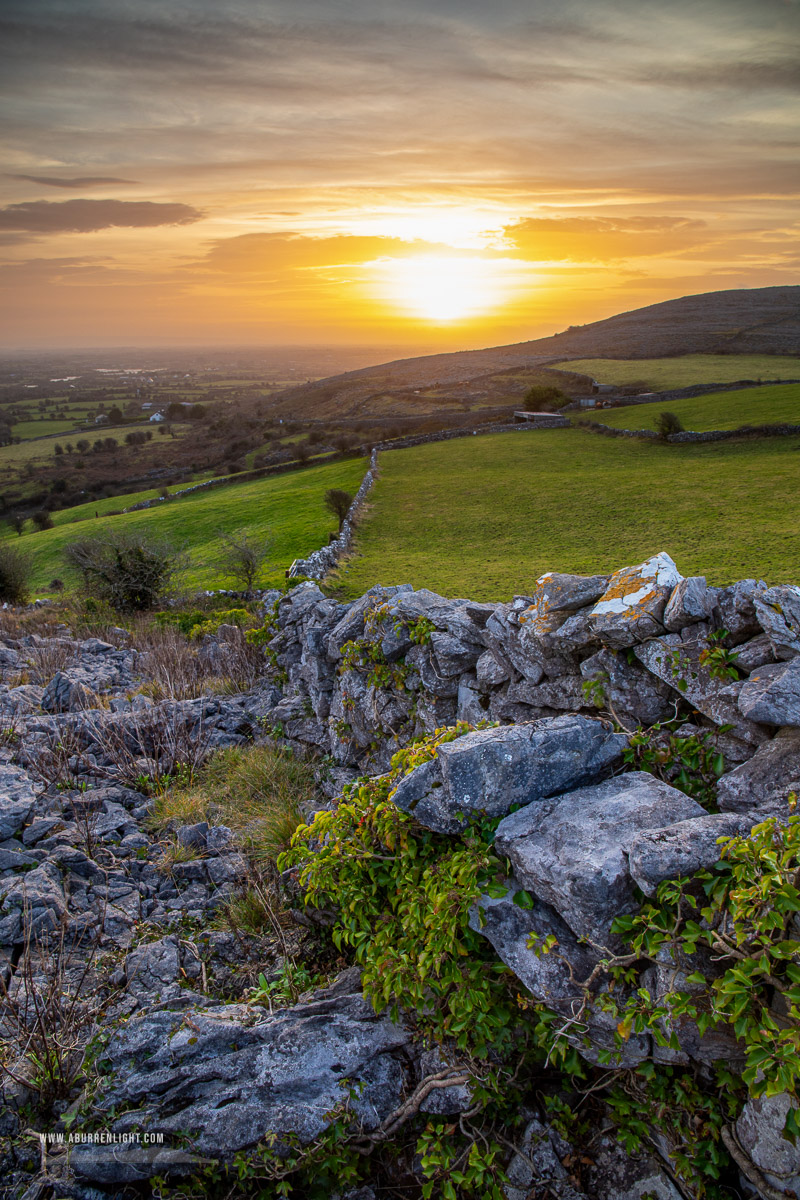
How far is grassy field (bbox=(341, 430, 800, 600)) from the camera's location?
47.5ft

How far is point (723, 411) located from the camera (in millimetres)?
38406

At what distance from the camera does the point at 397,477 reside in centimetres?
3531

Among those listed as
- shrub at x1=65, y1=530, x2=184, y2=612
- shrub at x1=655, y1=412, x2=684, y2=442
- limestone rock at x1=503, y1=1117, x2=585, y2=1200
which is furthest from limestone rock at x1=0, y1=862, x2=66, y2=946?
shrub at x1=655, y1=412, x2=684, y2=442

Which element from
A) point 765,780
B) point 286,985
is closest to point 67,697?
point 286,985

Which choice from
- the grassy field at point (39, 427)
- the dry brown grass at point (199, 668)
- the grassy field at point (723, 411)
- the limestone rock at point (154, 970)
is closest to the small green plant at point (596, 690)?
the limestone rock at point (154, 970)

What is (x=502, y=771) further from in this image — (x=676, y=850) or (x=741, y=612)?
(x=741, y=612)

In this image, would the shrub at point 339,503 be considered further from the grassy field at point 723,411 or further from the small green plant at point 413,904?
the small green plant at point 413,904

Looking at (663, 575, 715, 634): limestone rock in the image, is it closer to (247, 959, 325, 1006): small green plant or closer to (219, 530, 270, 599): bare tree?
(247, 959, 325, 1006): small green plant

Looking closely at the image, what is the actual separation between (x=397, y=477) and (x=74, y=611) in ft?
61.0

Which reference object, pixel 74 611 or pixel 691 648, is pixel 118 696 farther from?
pixel 74 611

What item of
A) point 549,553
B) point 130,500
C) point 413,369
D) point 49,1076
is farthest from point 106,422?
point 49,1076

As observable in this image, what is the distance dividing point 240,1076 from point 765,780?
13.3 ft

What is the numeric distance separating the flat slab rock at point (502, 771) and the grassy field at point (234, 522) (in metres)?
20.5

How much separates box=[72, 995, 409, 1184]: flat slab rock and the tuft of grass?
7.13 ft
